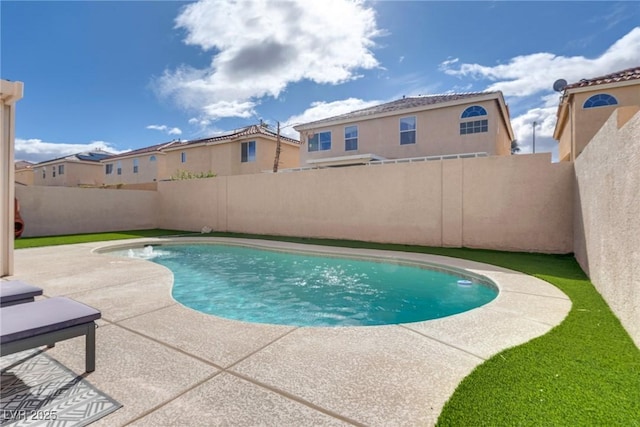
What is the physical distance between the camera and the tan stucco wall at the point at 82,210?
1775 centimetres

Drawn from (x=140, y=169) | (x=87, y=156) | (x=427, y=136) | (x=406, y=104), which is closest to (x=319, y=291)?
(x=427, y=136)

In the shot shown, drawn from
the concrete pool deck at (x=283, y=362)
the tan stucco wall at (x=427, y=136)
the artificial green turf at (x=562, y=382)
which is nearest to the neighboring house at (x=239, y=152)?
the tan stucco wall at (x=427, y=136)

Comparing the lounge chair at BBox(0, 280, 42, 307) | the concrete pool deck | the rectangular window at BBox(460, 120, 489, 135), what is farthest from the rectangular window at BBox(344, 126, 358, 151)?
the lounge chair at BBox(0, 280, 42, 307)

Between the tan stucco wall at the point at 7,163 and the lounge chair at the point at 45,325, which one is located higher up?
the tan stucco wall at the point at 7,163

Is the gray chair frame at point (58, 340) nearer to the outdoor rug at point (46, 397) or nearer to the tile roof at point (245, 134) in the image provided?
the outdoor rug at point (46, 397)

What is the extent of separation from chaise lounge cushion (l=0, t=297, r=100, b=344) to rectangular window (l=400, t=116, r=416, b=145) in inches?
741

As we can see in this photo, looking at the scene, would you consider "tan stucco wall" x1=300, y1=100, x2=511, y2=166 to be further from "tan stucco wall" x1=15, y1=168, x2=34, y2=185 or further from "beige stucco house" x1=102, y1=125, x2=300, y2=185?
"tan stucco wall" x1=15, y1=168, x2=34, y2=185

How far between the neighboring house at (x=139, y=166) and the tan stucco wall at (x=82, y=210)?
38.3 ft

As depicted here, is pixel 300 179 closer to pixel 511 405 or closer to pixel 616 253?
pixel 616 253

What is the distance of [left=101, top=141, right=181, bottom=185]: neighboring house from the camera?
107ft

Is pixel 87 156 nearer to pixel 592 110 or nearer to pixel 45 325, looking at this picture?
pixel 45 325

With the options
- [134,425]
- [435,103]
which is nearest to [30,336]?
[134,425]

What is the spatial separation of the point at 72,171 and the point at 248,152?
80.6 feet

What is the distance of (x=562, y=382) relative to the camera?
2975mm
